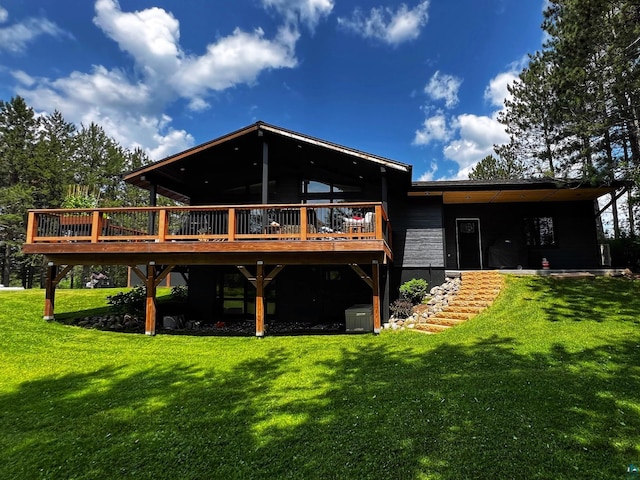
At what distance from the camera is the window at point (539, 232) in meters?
13.7

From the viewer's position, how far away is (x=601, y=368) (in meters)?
5.35

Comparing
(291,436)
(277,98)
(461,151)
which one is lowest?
(291,436)

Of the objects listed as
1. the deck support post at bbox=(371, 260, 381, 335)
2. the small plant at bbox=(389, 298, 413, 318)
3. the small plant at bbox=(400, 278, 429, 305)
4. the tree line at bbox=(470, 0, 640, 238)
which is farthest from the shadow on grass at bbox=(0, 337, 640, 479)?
the tree line at bbox=(470, 0, 640, 238)

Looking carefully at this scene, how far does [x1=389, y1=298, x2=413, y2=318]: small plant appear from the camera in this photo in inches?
413

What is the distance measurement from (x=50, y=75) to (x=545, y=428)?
27.0 m

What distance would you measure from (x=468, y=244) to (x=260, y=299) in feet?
30.5

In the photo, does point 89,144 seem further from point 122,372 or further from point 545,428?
point 545,428

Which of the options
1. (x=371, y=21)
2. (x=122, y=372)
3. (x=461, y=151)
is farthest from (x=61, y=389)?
(x=461, y=151)

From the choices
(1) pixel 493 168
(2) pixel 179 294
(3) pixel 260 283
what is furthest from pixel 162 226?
(1) pixel 493 168

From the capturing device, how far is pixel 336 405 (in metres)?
4.57

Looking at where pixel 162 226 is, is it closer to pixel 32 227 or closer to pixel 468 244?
pixel 32 227

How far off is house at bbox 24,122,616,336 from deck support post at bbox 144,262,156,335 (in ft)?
0.11

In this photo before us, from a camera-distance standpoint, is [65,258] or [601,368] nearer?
[601,368]

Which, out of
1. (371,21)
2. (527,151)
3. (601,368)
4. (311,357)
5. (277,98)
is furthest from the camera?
(277,98)
